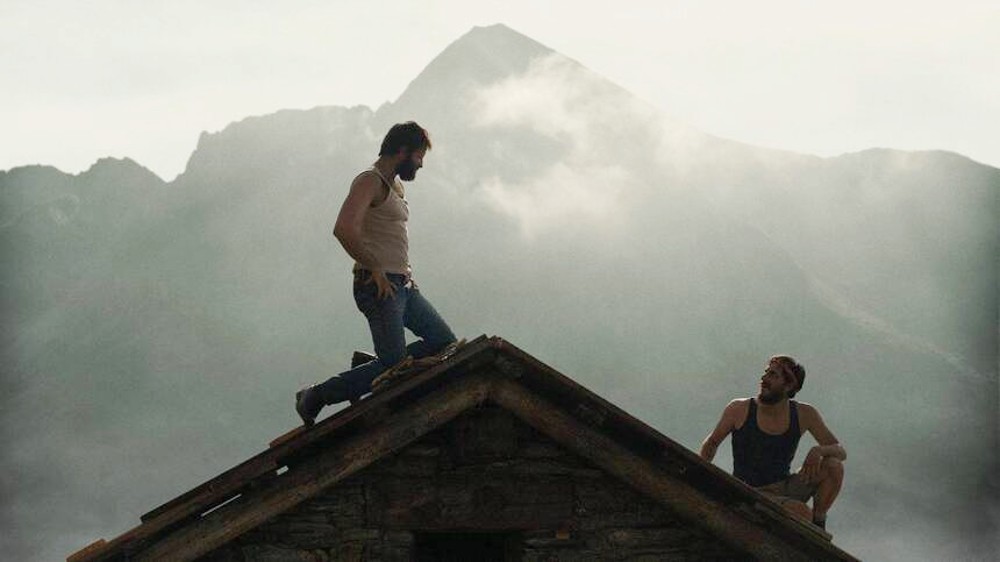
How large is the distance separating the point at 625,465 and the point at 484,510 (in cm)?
97

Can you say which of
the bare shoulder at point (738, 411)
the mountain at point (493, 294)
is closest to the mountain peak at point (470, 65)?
the mountain at point (493, 294)

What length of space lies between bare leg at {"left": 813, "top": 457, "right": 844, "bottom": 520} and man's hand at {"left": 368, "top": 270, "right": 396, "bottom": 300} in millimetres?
3357

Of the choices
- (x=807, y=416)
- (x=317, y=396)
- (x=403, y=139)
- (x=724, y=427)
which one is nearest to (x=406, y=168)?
(x=403, y=139)

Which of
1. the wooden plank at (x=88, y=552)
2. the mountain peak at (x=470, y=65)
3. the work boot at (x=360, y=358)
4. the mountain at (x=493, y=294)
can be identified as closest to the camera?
the wooden plank at (x=88, y=552)

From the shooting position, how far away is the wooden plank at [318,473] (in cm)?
842

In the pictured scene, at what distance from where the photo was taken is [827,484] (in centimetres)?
970

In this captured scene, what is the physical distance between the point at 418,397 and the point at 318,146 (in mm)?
146842

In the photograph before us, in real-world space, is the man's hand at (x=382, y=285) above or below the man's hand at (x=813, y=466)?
above

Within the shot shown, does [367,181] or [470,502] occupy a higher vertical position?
[367,181]

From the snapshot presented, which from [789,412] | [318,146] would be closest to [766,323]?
[318,146]

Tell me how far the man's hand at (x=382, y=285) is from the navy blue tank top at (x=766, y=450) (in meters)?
2.91

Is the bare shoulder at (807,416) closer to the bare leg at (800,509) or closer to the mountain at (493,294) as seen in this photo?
the bare leg at (800,509)

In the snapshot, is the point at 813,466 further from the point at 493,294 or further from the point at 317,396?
the point at 493,294

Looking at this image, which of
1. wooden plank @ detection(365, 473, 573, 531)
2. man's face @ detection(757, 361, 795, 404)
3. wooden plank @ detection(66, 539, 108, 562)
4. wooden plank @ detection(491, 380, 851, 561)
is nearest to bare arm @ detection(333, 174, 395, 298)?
wooden plank @ detection(491, 380, 851, 561)
